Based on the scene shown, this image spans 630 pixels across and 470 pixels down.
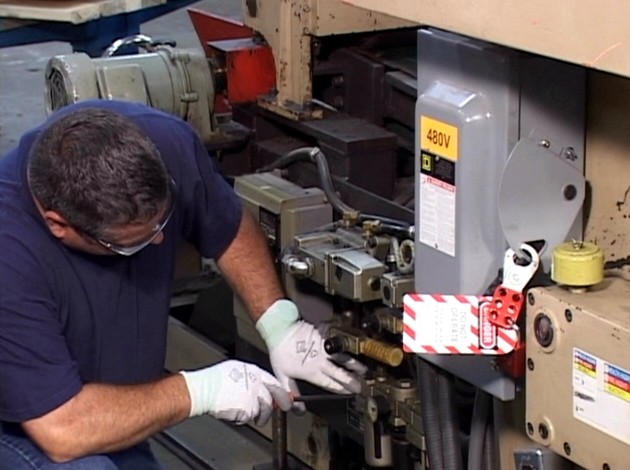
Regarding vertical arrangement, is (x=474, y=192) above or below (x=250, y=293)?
above

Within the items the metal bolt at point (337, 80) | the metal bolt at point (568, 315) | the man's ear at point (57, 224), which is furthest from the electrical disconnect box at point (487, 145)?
the metal bolt at point (337, 80)

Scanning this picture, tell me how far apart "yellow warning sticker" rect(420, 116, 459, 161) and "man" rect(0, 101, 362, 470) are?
1.29 ft

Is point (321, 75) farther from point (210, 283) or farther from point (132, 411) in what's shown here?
point (132, 411)

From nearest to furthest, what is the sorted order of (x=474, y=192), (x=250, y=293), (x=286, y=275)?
1. (x=474, y=192)
2. (x=250, y=293)
3. (x=286, y=275)

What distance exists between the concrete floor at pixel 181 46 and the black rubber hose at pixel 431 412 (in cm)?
95

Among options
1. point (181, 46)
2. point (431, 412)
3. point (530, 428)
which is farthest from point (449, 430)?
point (181, 46)

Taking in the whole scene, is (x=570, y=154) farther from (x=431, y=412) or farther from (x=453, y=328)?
(x=431, y=412)

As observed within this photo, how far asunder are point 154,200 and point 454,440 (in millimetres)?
520

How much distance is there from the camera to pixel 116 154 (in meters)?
1.77

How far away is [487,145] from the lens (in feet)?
5.01

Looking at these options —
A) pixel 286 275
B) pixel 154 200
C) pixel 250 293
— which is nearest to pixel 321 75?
pixel 286 275

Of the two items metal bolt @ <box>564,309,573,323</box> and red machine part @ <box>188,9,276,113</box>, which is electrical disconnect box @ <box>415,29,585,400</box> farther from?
red machine part @ <box>188,9,276,113</box>

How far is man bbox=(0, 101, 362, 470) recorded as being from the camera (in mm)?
1787

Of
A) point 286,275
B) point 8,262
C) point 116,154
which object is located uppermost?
point 116,154
